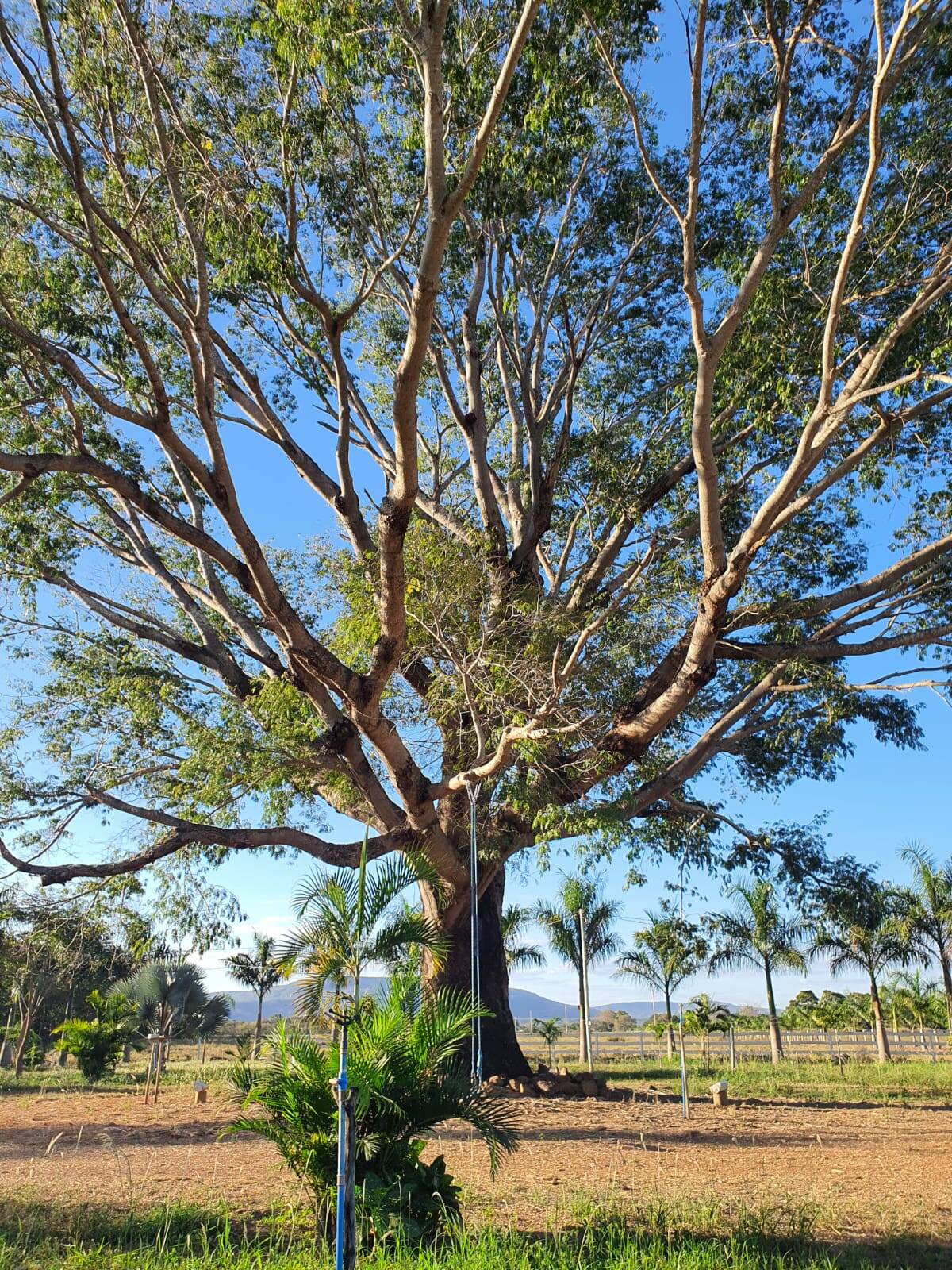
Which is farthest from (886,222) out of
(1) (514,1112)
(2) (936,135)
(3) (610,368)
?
(1) (514,1112)

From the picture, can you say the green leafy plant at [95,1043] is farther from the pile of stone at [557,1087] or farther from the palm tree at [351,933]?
the palm tree at [351,933]

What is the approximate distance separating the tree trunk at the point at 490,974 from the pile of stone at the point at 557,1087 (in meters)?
0.27

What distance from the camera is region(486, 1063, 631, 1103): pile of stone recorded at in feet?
41.5

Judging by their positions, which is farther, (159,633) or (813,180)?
(159,633)

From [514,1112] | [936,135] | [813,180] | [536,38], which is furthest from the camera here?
[936,135]

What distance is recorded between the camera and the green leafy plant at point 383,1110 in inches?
197

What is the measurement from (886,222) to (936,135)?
0.82 meters

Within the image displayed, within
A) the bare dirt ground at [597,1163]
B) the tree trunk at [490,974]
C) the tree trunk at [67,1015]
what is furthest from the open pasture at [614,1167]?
the tree trunk at [67,1015]

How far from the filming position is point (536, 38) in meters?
8.48

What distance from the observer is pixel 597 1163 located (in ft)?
25.2

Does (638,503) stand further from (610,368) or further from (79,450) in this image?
(79,450)

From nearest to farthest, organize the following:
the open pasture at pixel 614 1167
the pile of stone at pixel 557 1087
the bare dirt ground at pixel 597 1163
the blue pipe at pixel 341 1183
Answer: the blue pipe at pixel 341 1183
the open pasture at pixel 614 1167
the bare dirt ground at pixel 597 1163
the pile of stone at pixel 557 1087

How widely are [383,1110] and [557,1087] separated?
8683 millimetres

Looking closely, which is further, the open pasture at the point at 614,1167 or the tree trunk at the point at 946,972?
the tree trunk at the point at 946,972
